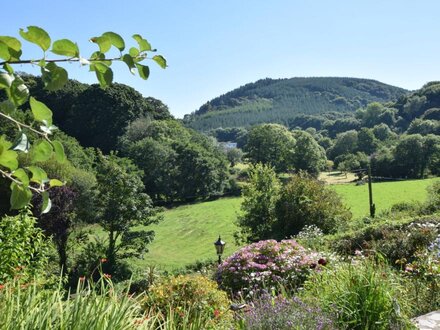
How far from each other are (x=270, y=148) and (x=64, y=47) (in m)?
49.9

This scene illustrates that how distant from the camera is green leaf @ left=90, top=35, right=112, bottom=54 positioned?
88 cm

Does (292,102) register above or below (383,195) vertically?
above

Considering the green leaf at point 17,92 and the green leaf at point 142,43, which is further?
the green leaf at point 142,43

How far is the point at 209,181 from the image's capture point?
43.2 m

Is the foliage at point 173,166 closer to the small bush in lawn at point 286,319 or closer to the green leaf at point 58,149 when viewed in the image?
the small bush in lawn at point 286,319

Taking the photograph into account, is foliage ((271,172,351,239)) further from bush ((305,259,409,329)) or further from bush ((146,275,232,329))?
bush ((305,259,409,329))

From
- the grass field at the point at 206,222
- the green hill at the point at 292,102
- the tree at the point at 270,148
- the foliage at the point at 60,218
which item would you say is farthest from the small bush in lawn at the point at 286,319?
the green hill at the point at 292,102

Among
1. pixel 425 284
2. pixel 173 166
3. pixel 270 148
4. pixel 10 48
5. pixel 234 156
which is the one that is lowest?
pixel 425 284

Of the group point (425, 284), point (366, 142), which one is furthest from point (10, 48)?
point (366, 142)

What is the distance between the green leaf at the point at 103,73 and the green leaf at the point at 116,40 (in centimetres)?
7

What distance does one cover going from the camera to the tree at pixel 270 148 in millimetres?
50000

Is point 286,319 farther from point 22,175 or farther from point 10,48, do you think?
point 10,48

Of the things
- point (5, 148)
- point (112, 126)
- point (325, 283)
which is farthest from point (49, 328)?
point (112, 126)

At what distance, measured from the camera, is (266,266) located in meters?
8.93
